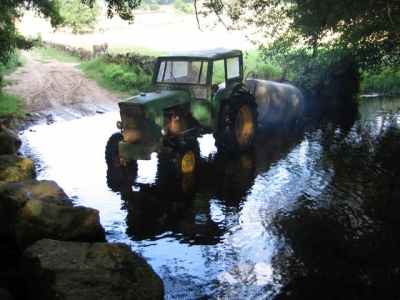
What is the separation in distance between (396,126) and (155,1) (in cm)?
6321

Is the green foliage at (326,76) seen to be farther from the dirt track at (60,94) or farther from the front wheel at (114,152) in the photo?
the front wheel at (114,152)

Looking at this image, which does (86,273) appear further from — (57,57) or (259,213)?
(57,57)

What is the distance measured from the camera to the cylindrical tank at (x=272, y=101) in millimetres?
12266

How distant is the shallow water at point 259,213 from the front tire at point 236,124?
1.03 ft

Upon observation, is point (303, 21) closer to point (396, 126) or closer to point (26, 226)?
point (396, 126)

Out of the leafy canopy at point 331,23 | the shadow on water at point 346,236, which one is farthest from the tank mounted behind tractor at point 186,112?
the shadow on water at point 346,236

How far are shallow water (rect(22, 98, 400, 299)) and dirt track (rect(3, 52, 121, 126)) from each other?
3.51 meters

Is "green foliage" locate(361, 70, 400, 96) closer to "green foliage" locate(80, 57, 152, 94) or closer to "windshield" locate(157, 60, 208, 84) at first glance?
"green foliage" locate(80, 57, 152, 94)

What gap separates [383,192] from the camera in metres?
7.66

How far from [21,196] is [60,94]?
12.2m

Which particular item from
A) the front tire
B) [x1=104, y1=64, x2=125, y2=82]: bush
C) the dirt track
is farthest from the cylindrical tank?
[x1=104, y1=64, x2=125, y2=82]: bush

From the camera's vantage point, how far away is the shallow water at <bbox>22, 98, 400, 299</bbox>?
5.01 m

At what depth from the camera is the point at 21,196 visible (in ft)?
19.5

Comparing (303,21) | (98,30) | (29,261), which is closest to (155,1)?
(98,30)
